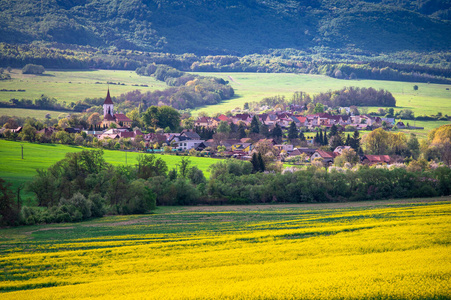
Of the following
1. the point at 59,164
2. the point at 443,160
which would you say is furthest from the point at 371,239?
the point at 443,160

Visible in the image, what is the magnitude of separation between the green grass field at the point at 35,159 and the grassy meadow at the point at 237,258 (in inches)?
1104

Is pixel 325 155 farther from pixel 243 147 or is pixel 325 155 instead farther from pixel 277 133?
pixel 277 133

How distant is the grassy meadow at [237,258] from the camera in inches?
984

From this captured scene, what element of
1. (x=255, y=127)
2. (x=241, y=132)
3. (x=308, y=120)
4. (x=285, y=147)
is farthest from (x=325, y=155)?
(x=308, y=120)

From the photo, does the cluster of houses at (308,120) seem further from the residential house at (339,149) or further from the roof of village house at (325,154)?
the roof of village house at (325,154)

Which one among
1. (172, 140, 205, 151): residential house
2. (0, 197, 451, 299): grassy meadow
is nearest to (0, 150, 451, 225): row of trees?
(0, 197, 451, 299): grassy meadow

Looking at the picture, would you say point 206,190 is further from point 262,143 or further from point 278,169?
point 262,143

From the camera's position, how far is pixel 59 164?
6625 centimetres

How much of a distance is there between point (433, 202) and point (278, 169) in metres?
29.0

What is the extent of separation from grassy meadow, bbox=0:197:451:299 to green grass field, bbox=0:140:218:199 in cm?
2803

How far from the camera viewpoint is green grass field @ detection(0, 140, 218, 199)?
242 feet

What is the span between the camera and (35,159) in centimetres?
8538

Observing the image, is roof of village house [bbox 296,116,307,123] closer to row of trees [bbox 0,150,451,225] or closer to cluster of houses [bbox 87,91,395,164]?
cluster of houses [bbox 87,91,395,164]

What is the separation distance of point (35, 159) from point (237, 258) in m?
62.3
